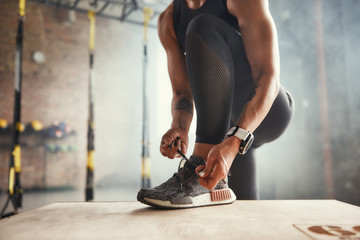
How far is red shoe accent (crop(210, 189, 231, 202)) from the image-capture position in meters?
0.83

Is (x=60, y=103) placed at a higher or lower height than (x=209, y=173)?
higher

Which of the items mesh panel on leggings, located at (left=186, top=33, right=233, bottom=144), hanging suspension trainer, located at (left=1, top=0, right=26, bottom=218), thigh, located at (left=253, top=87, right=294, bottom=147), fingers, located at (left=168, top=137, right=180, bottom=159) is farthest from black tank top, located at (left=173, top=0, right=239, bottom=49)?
hanging suspension trainer, located at (left=1, top=0, right=26, bottom=218)

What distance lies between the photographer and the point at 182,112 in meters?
1.08

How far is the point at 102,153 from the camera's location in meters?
5.66

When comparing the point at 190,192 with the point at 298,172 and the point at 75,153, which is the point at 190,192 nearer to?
the point at 298,172

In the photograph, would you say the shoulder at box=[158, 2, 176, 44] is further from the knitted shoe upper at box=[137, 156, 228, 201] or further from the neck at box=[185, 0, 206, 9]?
the knitted shoe upper at box=[137, 156, 228, 201]

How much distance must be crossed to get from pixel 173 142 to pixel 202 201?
23cm

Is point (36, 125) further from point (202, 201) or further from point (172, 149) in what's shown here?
point (202, 201)

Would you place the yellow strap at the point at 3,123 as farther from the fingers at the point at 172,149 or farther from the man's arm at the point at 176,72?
the fingers at the point at 172,149

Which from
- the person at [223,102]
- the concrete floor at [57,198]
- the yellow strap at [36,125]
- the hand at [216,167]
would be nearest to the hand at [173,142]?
the person at [223,102]

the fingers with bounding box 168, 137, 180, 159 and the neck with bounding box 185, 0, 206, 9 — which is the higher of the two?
the neck with bounding box 185, 0, 206, 9

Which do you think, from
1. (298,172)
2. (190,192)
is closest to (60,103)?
(298,172)

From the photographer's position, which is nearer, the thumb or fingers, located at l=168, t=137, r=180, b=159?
the thumb

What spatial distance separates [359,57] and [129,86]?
4.32 m
